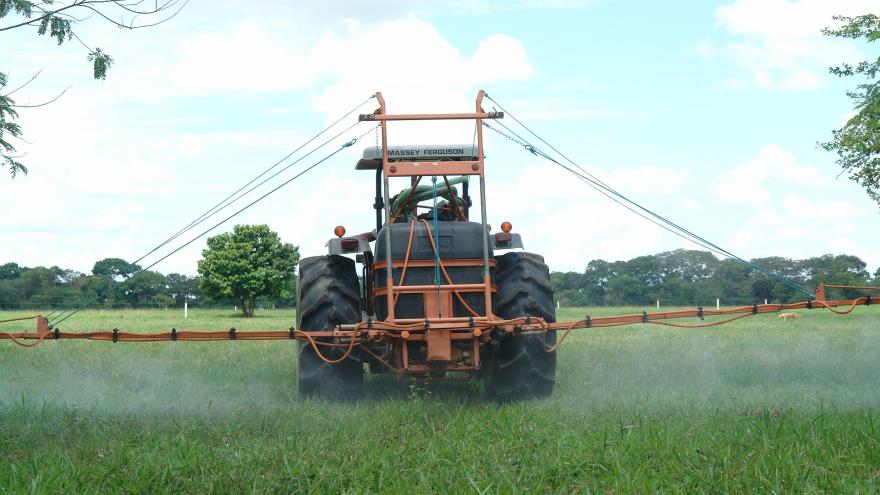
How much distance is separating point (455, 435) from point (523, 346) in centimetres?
205

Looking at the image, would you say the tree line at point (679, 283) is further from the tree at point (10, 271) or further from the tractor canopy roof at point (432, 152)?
the tree at point (10, 271)

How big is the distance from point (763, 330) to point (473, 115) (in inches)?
473

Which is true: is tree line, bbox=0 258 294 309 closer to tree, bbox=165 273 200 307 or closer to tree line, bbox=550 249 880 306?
tree, bbox=165 273 200 307

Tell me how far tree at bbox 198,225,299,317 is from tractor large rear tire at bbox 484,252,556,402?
45.3 m

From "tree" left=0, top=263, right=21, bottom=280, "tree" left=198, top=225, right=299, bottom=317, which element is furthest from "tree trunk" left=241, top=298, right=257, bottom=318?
"tree" left=0, top=263, right=21, bottom=280

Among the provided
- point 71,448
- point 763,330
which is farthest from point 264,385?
point 763,330

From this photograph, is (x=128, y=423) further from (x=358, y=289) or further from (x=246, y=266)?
(x=246, y=266)

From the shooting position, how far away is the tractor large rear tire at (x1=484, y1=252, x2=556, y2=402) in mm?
8234

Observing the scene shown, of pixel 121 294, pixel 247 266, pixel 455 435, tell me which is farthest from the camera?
pixel 247 266

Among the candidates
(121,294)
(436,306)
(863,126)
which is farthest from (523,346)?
(121,294)

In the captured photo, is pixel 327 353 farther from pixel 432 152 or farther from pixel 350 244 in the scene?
pixel 432 152

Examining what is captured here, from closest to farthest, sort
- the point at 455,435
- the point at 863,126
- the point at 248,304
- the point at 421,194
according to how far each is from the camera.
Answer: the point at 455,435
the point at 421,194
the point at 863,126
the point at 248,304

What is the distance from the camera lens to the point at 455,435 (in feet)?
20.7

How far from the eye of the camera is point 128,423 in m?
6.89
